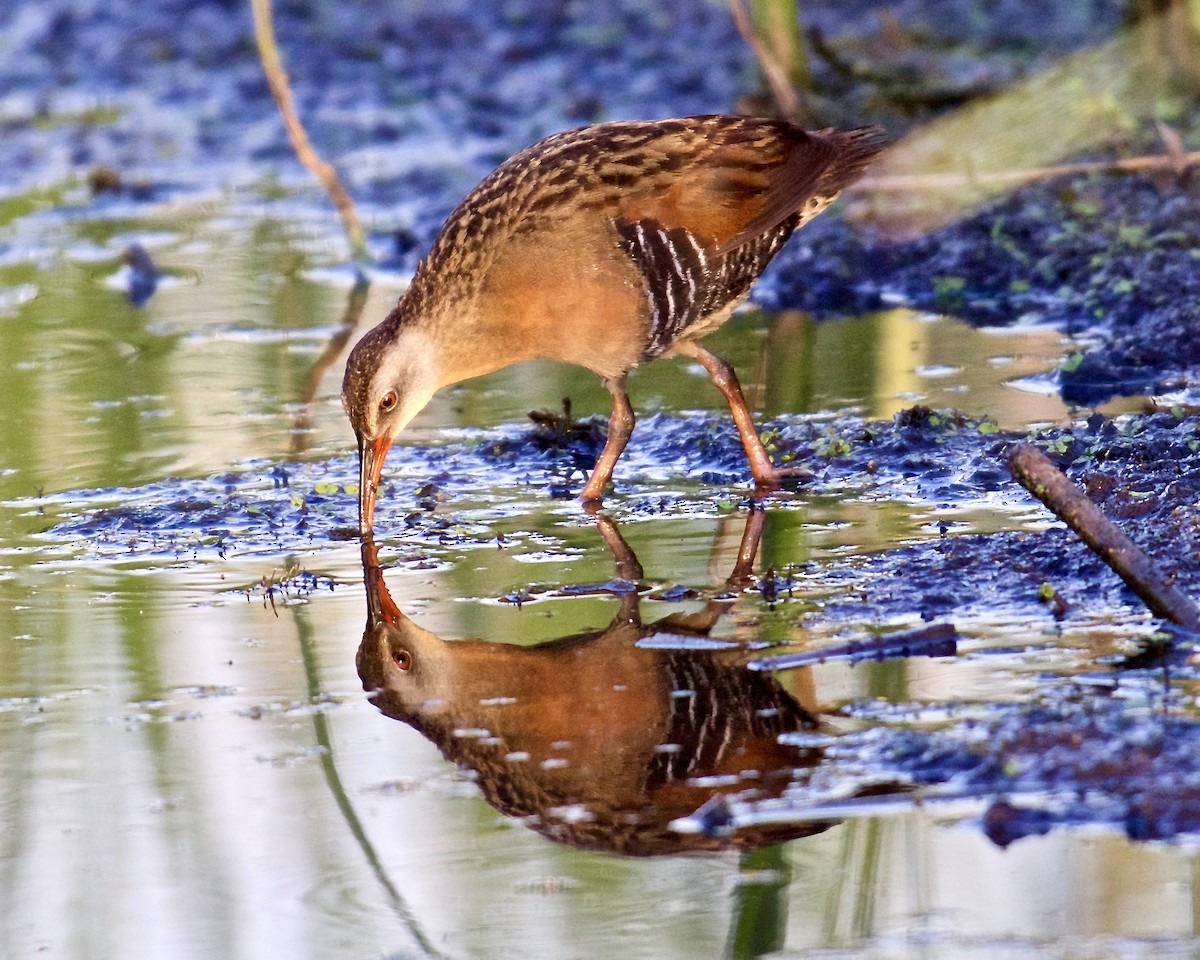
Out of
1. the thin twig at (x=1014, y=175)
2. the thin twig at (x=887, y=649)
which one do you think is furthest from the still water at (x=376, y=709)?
the thin twig at (x=1014, y=175)

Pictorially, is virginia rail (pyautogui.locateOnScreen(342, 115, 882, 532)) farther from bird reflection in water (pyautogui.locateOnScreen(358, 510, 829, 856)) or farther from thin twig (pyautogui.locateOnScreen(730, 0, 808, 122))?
thin twig (pyautogui.locateOnScreen(730, 0, 808, 122))

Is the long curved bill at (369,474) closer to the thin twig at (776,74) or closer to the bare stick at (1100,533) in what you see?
the bare stick at (1100,533)

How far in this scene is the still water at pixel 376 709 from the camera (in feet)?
9.06

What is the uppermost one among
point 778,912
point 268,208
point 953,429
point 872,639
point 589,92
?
point 589,92

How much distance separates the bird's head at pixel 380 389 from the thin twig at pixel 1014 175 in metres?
2.06

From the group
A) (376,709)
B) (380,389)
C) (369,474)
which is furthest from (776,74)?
(376,709)

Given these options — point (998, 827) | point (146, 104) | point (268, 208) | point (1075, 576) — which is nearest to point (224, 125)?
point (146, 104)

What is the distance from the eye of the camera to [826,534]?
4.52 meters

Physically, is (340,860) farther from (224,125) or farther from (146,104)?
(146,104)

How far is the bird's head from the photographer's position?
488 cm

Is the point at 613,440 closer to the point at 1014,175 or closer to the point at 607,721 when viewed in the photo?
the point at 607,721

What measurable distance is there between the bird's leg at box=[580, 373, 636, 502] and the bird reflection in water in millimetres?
886

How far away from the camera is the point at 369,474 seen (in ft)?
16.0

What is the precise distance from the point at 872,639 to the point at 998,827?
0.71m
